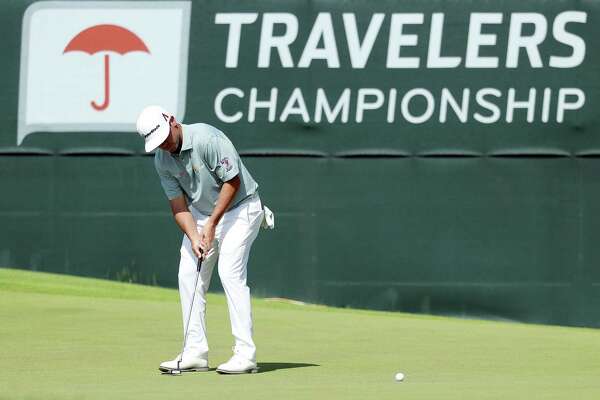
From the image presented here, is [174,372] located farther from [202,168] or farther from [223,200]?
[202,168]

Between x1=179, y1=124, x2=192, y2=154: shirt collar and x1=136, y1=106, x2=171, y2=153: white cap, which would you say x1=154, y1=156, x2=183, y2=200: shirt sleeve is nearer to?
x1=179, y1=124, x2=192, y2=154: shirt collar

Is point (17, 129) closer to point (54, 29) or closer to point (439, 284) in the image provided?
point (54, 29)

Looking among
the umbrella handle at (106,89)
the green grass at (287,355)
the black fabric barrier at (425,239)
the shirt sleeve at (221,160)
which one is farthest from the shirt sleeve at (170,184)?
the umbrella handle at (106,89)

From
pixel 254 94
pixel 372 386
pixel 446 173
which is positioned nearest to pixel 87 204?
pixel 254 94

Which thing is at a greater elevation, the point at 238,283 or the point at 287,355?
the point at 238,283

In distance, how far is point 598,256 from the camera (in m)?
13.2

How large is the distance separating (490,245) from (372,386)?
683 cm

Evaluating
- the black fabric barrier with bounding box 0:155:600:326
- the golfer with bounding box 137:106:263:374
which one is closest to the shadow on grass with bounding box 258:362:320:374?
the golfer with bounding box 137:106:263:374

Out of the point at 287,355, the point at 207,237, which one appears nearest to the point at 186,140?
the point at 207,237

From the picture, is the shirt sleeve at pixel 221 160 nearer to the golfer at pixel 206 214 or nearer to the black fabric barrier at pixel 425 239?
the golfer at pixel 206 214

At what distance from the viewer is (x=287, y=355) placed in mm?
8344

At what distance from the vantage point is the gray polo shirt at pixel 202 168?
7105mm

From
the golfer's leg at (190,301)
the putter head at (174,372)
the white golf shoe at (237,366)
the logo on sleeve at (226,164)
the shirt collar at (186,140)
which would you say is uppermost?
the shirt collar at (186,140)

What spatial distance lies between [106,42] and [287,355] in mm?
6190
